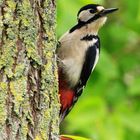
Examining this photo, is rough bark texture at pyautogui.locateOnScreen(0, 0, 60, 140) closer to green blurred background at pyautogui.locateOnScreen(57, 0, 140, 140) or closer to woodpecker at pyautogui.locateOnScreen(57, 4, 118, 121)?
woodpecker at pyautogui.locateOnScreen(57, 4, 118, 121)

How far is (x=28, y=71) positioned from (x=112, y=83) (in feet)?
12.8

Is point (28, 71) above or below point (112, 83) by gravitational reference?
above

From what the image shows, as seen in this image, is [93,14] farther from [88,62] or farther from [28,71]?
[28,71]

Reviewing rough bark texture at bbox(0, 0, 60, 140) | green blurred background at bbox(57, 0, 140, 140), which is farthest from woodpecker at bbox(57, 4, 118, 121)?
rough bark texture at bbox(0, 0, 60, 140)

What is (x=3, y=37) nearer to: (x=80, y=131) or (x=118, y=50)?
(x=80, y=131)

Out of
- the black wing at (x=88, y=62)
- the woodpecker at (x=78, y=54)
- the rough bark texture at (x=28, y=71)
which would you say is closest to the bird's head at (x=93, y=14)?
the woodpecker at (x=78, y=54)

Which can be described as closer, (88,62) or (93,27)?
(88,62)

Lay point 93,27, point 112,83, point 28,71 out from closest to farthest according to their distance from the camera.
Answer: point 28,71 < point 93,27 < point 112,83

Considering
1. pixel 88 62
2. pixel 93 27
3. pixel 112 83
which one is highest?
pixel 93 27

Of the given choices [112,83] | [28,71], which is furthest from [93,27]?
[112,83]

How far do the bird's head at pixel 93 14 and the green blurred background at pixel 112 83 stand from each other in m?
0.06

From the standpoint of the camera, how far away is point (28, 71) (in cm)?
340

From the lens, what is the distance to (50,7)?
11.7 feet

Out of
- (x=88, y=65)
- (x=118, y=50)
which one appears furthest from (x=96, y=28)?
(x=118, y=50)
